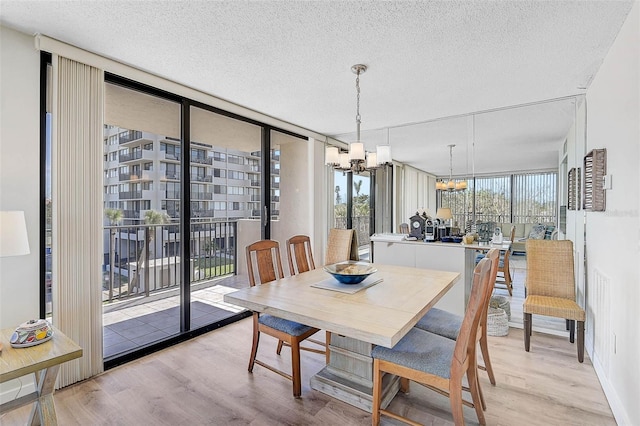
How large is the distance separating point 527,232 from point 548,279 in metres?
0.66

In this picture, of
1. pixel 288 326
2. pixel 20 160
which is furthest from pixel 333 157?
pixel 20 160

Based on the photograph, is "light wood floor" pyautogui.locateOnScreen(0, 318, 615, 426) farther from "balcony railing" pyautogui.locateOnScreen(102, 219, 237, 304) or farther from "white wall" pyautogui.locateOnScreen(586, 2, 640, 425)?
"balcony railing" pyautogui.locateOnScreen(102, 219, 237, 304)

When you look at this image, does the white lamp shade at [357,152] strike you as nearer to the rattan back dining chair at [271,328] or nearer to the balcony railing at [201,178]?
the rattan back dining chair at [271,328]

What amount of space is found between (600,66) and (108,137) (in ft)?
14.2

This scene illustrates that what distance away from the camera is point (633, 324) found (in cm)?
174

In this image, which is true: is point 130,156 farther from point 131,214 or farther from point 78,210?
point 78,210

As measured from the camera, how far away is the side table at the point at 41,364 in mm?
1545

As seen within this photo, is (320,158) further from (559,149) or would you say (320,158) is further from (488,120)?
(559,149)

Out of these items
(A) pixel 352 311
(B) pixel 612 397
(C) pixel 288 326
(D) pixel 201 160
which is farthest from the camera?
(D) pixel 201 160

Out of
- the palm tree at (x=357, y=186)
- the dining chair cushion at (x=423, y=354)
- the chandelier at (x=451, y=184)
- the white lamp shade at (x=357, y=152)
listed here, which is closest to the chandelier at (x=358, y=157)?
the white lamp shade at (x=357, y=152)

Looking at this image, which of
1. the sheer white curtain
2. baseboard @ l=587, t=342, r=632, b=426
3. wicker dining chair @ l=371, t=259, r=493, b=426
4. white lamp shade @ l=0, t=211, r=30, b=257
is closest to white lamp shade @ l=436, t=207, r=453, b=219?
baseboard @ l=587, t=342, r=632, b=426

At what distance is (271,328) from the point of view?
2350 millimetres

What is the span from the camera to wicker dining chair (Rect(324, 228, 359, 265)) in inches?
155

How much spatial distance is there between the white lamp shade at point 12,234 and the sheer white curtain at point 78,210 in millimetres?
598
